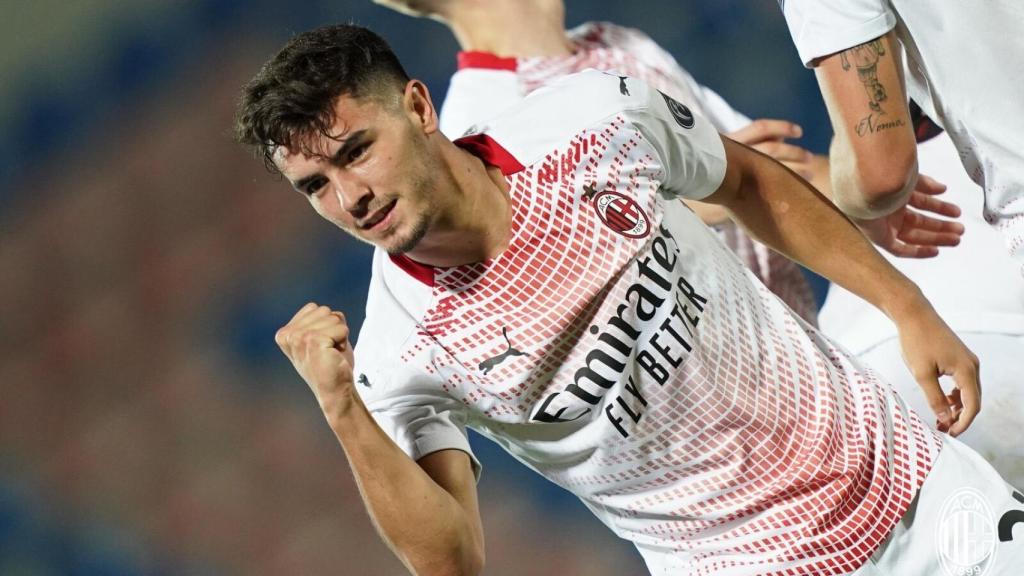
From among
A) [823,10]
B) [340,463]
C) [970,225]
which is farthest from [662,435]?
[340,463]

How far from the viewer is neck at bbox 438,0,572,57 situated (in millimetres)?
2305

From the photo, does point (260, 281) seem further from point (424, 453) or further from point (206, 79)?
point (424, 453)

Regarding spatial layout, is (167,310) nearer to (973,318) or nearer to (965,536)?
(973,318)

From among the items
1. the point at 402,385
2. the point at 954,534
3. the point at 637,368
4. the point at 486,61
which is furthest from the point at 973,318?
the point at 402,385

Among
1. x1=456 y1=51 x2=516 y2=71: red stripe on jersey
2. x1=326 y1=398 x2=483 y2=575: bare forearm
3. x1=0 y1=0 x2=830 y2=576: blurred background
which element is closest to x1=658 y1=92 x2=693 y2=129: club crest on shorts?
x1=326 y1=398 x2=483 y2=575: bare forearm

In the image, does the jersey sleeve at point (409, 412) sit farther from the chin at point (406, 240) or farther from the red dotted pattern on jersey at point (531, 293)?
the chin at point (406, 240)

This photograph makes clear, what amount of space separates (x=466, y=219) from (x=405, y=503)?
315 millimetres

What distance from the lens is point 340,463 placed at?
2646 mm

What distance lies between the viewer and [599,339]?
4.37 feet

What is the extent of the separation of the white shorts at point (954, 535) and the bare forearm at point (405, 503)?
0.49 metres

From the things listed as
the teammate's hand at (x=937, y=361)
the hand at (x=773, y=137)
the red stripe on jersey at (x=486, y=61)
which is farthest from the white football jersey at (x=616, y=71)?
the teammate's hand at (x=937, y=361)

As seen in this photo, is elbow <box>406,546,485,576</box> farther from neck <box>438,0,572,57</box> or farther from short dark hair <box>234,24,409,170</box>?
neck <box>438,0,572,57</box>

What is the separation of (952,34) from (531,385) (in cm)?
59

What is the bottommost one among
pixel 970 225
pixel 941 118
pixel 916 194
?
pixel 970 225
